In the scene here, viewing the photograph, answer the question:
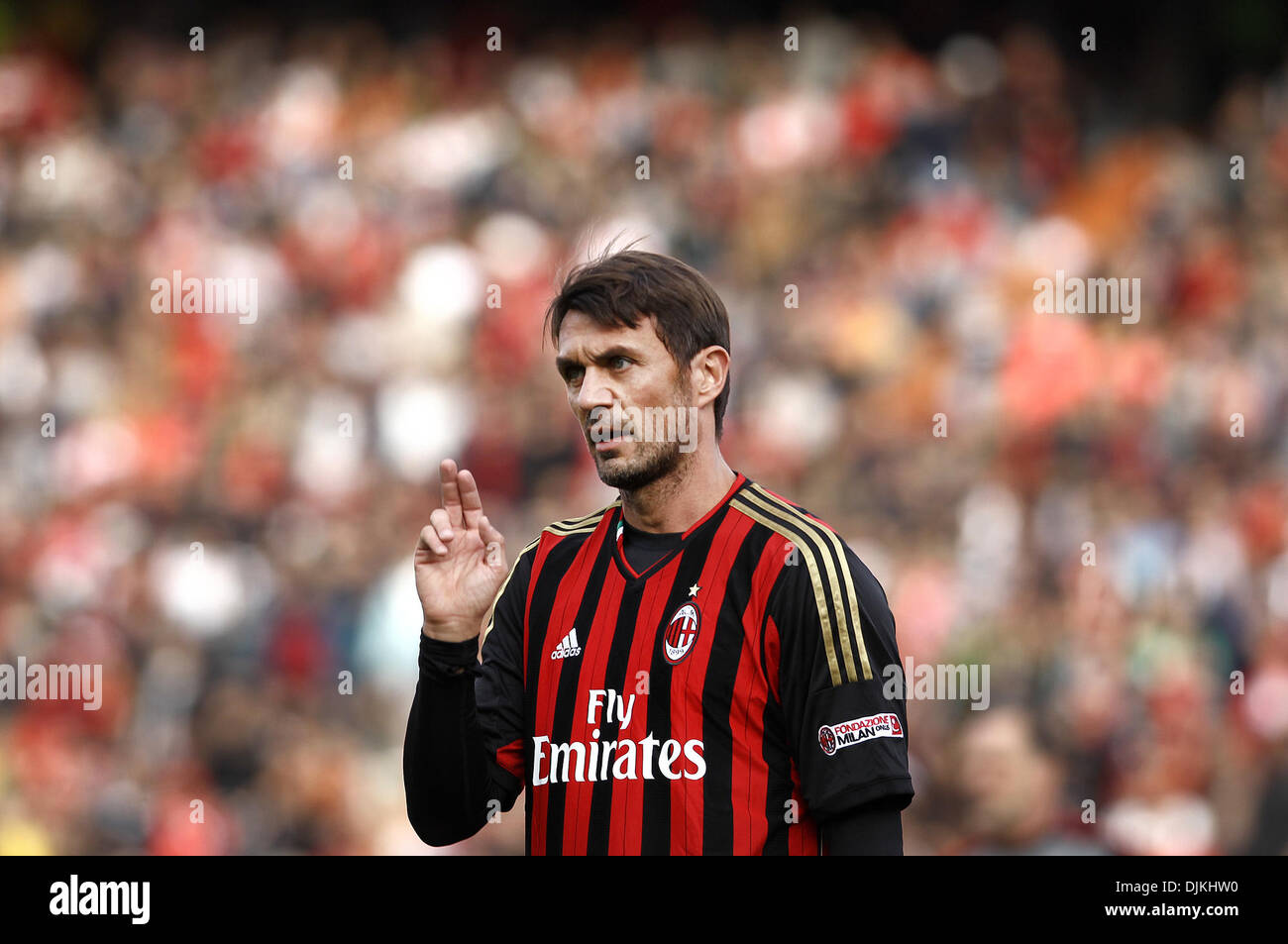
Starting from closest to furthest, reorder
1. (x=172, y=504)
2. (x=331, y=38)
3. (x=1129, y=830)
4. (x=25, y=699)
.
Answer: (x=1129, y=830) → (x=25, y=699) → (x=172, y=504) → (x=331, y=38)

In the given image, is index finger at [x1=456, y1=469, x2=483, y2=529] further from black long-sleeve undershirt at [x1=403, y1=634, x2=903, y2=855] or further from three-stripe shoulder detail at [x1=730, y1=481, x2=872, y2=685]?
three-stripe shoulder detail at [x1=730, y1=481, x2=872, y2=685]

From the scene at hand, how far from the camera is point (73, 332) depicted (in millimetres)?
6566

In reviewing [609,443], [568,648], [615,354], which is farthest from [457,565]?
[615,354]

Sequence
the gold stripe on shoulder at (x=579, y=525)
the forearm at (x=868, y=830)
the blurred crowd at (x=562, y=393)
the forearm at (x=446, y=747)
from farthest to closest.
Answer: the blurred crowd at (x=562, y=393) < the gold stripe on shoulder at (x=579, y=525) < the forearm at (x=446, y=747) < the forearm at (x=868, y=830)

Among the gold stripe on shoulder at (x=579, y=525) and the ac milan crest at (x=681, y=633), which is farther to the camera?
the gold stripe on shoulder at (x=579, y=525)

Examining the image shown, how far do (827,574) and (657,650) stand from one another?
1.04 ft

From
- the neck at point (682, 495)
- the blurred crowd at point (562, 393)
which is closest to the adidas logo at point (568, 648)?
the neck at point (682, 495)

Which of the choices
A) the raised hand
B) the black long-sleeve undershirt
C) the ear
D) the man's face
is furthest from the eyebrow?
the black long-sleeve undershirt

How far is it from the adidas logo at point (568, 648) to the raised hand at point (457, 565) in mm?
147

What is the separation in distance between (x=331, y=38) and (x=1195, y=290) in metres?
4.60

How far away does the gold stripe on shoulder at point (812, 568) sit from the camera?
6.90ft

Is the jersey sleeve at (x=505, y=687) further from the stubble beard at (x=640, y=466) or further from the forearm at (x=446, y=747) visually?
the stubble beard at (x=640, y=466)
